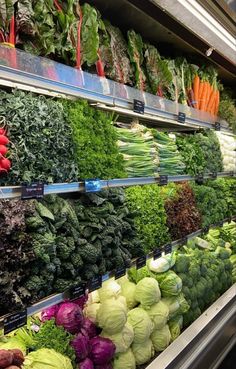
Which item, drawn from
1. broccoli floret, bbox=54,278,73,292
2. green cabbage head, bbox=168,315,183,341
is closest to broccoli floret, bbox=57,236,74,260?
broccoli floret, bbox=54,278,73,292

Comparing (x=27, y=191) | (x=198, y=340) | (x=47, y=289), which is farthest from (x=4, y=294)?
(x=198, y=340)

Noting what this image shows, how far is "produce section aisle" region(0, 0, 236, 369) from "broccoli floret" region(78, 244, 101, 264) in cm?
2

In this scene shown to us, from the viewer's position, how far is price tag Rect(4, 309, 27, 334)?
1444mm

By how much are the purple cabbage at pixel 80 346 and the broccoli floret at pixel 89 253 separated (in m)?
0.47

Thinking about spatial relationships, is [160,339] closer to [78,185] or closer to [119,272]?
[119,272]

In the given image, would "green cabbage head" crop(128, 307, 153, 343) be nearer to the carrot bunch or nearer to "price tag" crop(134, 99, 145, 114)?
"price tag" crop(134, 99, 145, 114)

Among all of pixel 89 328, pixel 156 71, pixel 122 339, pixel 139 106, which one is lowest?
pixel 122 339

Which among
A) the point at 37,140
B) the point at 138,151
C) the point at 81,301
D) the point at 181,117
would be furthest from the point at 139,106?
the point at 81,301

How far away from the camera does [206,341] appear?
2.94 m

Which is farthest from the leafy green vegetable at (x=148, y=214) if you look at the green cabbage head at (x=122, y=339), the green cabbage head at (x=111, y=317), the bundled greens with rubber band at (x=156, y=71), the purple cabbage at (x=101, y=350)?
the bundled greens with rubber band at (x=156, y=71)

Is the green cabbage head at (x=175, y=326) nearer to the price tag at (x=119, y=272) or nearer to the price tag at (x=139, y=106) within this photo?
the price tag at (x=119, y=272)

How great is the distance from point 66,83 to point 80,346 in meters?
1.41

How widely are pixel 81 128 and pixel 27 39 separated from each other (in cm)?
54

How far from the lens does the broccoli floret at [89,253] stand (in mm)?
1910
